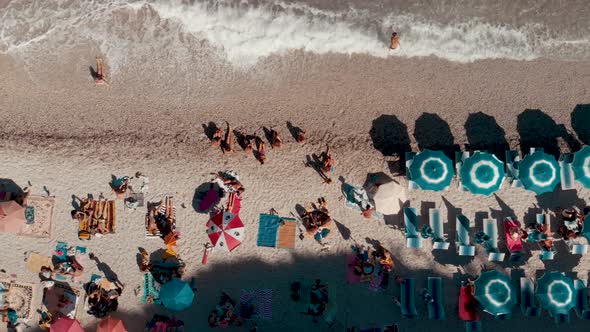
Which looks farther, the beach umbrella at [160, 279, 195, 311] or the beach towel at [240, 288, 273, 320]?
the beach towel at [240, 288, 273, 320]

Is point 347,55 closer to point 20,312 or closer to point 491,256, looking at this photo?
point 491,256

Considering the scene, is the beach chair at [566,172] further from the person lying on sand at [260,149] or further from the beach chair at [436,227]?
the person lying on sand at [260,149]

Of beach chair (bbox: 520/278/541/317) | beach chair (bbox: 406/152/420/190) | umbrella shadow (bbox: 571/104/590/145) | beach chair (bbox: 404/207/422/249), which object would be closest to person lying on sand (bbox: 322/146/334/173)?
beach chair (bbox: 406/152/420/190)

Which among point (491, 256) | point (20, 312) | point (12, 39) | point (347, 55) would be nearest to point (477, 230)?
point (491, 256)

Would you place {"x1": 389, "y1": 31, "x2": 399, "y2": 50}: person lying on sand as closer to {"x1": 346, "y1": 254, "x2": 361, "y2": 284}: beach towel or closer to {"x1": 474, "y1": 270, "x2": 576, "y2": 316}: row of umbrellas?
{"x1": 346, "y1": 254, "x2": 361, "y2": 284}: beach towel

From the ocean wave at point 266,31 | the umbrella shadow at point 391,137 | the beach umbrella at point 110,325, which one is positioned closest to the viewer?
the beach umbrella at point 110,325

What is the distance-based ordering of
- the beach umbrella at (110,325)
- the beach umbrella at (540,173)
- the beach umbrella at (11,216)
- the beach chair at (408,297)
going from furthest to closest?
1. the beach chair at (408,297)
2. the beach umbrella at (540,173)
3. the beach umbrella at (11,216)
4. the beach umbrella at (110,325)

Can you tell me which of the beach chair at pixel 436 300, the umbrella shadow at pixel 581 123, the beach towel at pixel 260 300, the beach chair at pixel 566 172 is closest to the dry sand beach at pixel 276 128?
the umbrella shadow at pixel 581 123
